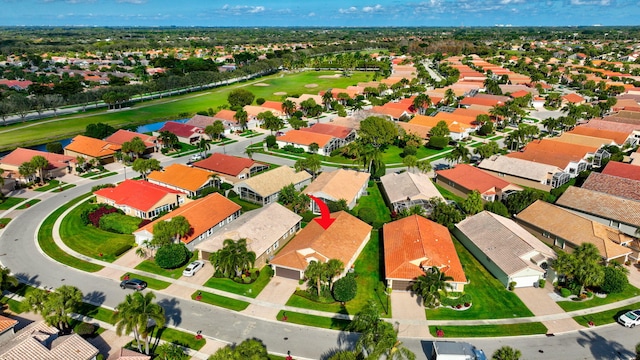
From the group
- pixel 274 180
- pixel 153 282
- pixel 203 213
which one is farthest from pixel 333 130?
pixel 153 282

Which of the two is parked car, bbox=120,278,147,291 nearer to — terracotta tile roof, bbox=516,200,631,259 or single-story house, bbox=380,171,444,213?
single-story house, bbox=380,171,444,213

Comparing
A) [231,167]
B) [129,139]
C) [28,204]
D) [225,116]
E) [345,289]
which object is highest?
[225,116]

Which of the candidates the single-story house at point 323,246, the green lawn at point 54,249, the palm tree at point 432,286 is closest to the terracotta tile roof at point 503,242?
the palm tree at point 432,286

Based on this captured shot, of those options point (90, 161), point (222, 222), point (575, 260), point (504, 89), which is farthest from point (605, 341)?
point (504, 89)

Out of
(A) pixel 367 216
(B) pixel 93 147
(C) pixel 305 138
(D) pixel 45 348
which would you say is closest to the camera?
(D) pixel 45 348

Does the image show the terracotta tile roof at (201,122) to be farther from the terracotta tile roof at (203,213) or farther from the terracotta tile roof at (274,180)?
the terracotta tile roof at (203,213)

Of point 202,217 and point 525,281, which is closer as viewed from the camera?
point 525,281

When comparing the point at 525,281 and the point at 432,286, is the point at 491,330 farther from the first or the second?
the point at 525,281
